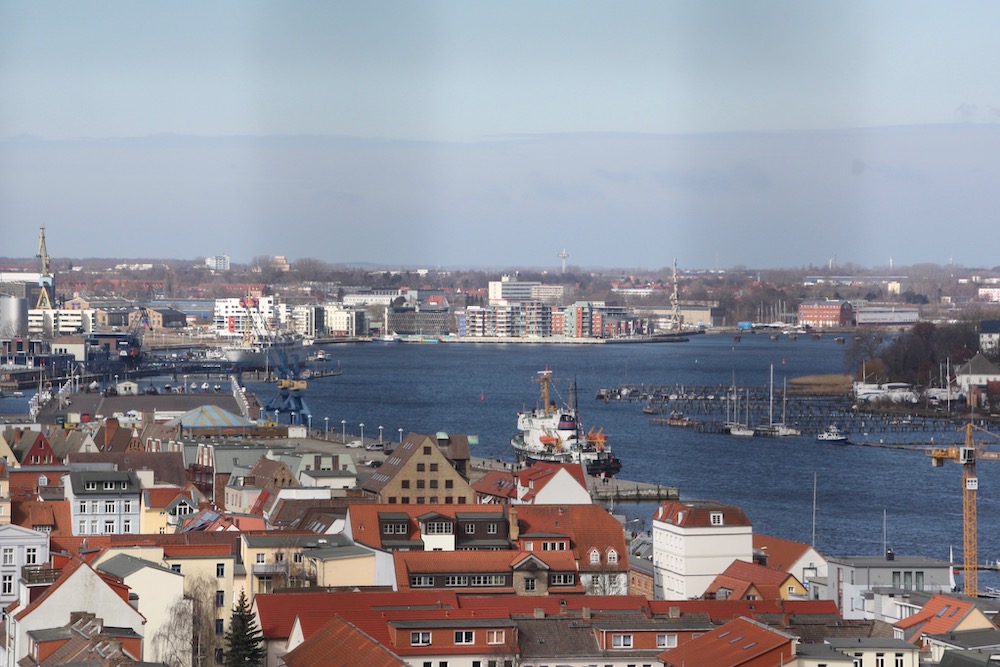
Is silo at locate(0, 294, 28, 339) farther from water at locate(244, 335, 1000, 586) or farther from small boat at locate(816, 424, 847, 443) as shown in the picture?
small boat at locate(816, 424, 847, 443)

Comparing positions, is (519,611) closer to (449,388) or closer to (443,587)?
(443,587)

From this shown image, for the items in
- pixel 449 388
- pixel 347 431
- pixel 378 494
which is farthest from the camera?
pixel 449 388

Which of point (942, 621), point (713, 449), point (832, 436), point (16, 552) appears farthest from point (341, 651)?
point (832, 436)

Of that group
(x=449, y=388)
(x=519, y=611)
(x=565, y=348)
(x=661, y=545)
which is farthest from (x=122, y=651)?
(x=565, y=348)

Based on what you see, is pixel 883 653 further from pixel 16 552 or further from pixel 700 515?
pixel 16 552

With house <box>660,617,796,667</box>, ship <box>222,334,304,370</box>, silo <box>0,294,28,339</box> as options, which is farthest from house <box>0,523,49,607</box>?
silo <box>0,294,28,339</box>

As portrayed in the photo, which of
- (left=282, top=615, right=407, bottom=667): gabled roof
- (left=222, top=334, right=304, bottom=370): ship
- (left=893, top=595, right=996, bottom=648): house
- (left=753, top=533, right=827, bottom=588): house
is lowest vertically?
(left=222, top=334, right=304, bottom=370): ship

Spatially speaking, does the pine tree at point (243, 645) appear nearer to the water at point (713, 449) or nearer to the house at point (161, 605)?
the house at point (161, 605)
